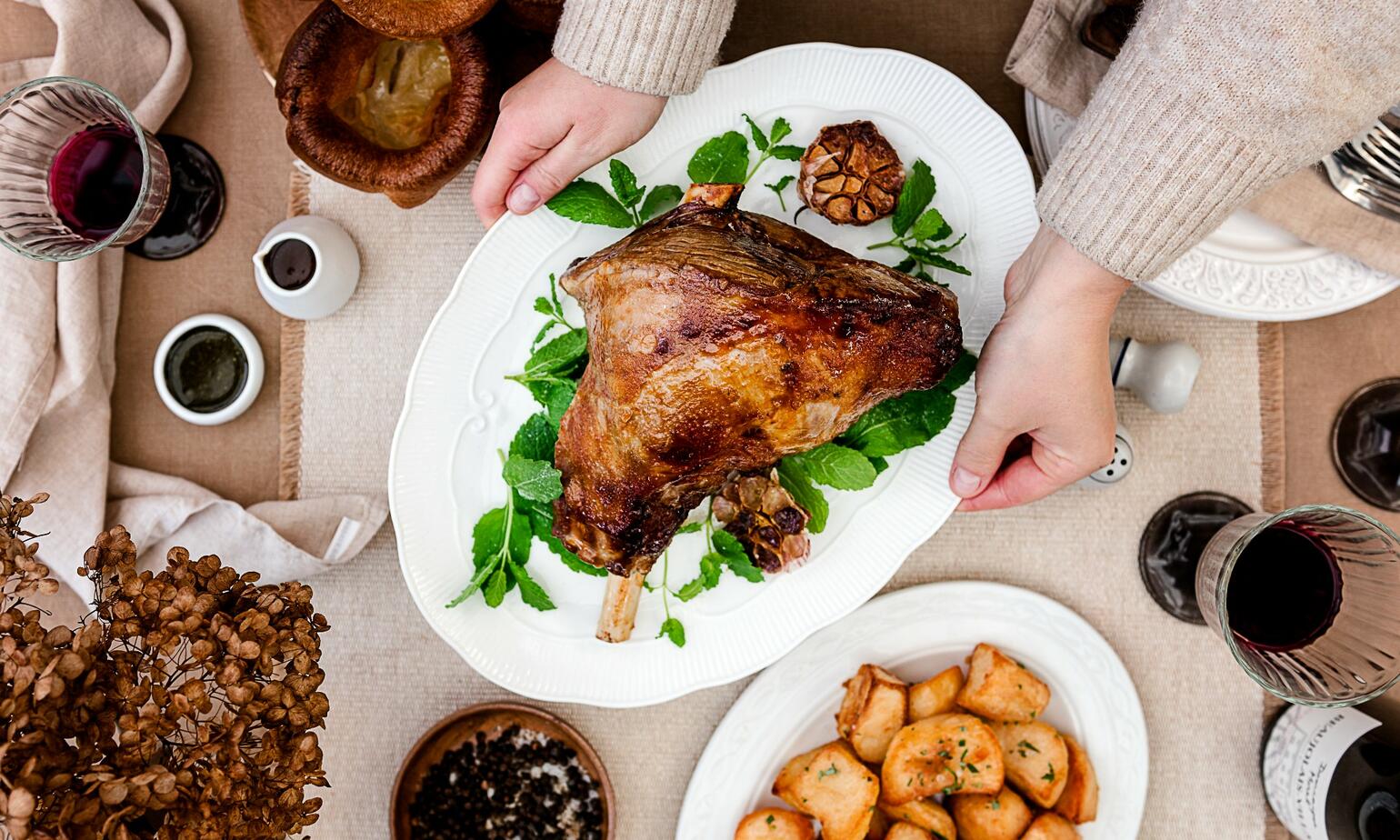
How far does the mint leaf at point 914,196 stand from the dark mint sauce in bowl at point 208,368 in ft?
3.72

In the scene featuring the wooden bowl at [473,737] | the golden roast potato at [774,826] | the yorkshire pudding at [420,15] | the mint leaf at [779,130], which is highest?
the yorkshire pudding at [420,15]

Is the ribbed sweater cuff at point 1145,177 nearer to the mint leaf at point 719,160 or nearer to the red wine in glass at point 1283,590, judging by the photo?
the mint leaf at point 719,160

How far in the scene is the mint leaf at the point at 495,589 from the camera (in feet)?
4.41

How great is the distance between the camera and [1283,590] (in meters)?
1.38

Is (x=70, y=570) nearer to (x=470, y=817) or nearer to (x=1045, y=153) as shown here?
(x=470, y=817)

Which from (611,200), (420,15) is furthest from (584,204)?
(420,15)

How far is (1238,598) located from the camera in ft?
4.55

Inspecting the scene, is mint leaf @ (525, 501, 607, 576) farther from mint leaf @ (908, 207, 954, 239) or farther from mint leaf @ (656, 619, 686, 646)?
mint leaf @ (908, 207, 954, 239)

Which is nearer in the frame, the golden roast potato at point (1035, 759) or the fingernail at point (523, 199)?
the fingernail at point (523, 199)

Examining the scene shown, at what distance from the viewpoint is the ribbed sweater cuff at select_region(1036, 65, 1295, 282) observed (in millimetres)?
948

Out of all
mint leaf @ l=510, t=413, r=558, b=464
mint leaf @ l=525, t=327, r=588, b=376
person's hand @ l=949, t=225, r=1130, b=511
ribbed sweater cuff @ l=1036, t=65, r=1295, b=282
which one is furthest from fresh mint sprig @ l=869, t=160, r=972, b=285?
mint leaf @ l=510, t=413, r=558, b=464

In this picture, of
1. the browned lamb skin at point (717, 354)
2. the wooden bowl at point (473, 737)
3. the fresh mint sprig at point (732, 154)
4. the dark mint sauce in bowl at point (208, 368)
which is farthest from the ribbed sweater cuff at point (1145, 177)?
the dark mint sauce in bowl at point (208, 368)

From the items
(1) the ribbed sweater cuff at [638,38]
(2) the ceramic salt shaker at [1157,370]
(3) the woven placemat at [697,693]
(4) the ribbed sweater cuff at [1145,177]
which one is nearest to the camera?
(4) the ribbed sweater cuff at [1145,177]

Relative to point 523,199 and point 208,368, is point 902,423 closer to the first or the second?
point 523,199
